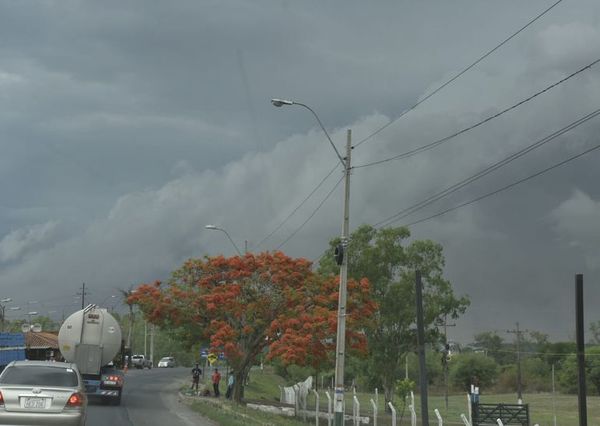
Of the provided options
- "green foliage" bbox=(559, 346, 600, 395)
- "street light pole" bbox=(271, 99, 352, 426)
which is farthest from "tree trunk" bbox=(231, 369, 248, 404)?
"green foliage" bbox=(559, 346, 600, 395)

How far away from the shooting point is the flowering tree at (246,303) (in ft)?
121

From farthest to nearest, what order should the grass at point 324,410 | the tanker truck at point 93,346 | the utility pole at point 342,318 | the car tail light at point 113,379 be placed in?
the car tail light at point 113,379, the tanker truck at point 93,346, the grass at point 324,410, the utility pole at point 342,318

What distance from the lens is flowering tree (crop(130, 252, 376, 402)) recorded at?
36750 mm

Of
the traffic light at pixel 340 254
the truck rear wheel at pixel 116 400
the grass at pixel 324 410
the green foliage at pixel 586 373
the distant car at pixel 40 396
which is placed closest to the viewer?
the distant car at pixel 40 396

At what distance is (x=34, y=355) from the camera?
38594 mm

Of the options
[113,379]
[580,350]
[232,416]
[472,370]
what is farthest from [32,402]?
[472,370]

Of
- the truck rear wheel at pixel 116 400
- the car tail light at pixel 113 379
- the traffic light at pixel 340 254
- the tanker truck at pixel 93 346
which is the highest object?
the traffic light at pixel 340 254

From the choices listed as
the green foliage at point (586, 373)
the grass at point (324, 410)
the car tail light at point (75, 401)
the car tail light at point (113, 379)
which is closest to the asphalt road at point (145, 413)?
the grass at point (324, 410)

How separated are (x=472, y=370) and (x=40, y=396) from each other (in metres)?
101

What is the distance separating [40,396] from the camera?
15422 mm

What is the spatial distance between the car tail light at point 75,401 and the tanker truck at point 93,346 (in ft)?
54.7

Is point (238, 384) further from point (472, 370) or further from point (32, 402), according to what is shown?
point (472, 370)

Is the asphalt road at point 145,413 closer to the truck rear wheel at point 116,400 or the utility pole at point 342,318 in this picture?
the truck rear wheel at point 116,400

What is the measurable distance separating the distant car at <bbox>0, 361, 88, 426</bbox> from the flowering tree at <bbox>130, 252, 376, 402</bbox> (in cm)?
2001
